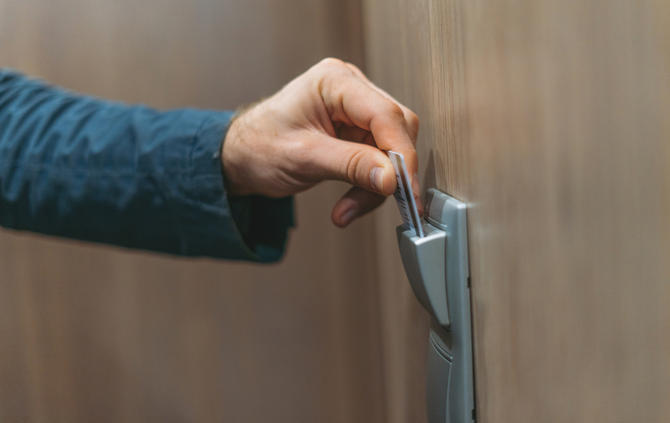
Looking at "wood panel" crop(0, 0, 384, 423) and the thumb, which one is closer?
the thumb

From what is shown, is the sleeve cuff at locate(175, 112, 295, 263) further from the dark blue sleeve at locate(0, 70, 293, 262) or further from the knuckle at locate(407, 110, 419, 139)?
the knuckle at locate(407, 110, 419, 139)

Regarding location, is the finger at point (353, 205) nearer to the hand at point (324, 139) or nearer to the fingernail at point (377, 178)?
the hand at point (324, 139)

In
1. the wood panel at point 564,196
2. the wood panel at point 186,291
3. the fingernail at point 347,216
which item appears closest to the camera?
the wood panel at point 564,196

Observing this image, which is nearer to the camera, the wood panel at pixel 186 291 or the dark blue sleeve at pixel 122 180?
the dark blue sleeve at pixel 122 180

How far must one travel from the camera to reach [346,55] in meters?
0.93

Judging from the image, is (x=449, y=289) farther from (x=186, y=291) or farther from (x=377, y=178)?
(x=186, y=291)

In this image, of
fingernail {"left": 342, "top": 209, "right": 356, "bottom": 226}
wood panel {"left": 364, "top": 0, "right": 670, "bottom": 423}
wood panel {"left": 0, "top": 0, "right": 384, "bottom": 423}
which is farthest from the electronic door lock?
wood panel {"left": 0, "top": 0, "right": 384, "bottom": 423}

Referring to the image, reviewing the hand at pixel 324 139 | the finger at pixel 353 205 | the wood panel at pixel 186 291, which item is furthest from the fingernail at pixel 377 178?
the wood panel at pixel 186 291

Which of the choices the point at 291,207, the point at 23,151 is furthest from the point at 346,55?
the point at 23,151

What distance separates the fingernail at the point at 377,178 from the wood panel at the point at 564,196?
0.17 ft

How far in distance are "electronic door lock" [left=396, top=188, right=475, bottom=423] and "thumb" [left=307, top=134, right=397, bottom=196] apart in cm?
4

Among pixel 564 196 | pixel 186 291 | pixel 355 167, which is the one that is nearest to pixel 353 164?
pixel 355 167

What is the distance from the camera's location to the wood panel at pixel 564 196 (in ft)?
0.42

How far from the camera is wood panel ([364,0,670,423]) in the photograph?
0.42ft
